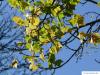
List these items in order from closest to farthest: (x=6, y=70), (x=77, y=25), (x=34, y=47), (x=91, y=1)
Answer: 1. (x=77, y=25)
2. (x=34, y=47)
3. (x=91, y=1)
4. (x=6, y=70)

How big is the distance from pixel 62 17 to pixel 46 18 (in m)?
0.25

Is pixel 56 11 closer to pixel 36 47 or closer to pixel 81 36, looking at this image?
pixel 81 36

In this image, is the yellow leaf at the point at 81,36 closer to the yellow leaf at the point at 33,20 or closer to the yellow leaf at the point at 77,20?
the yellow leaf at the point at 77,20

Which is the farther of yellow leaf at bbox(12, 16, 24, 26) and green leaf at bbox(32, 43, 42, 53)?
green leaf at bbox(32, 43, 42, 53)

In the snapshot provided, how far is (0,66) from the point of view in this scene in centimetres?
907

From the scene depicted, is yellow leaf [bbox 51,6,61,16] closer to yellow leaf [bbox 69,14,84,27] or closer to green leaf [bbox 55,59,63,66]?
yellow leaf [bbox 69,14,84,27]

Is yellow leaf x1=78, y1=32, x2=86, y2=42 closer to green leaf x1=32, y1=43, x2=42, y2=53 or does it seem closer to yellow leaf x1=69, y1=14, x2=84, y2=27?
yellow leaf x1=69, y1=14, x2=84, y2=27

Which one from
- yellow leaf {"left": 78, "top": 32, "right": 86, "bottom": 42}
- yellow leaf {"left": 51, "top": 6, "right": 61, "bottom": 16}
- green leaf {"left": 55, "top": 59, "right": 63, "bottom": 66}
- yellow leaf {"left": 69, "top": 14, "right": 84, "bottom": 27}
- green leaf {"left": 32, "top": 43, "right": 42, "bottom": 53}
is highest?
yellow leaf {"left": 51, "top": 6, "right": 61, "bottom": 16}

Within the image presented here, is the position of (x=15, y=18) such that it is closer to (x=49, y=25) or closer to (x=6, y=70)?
(x=49, y=25)

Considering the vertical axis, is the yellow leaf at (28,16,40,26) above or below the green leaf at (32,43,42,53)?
above

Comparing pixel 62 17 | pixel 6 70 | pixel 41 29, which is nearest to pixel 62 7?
pixel 62 17

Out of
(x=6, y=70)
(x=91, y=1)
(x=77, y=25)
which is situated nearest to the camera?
(x=77, y=25)

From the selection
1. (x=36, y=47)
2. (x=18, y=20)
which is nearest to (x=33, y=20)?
(x=18, y=20)

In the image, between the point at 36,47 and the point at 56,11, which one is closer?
the point at 56,11
